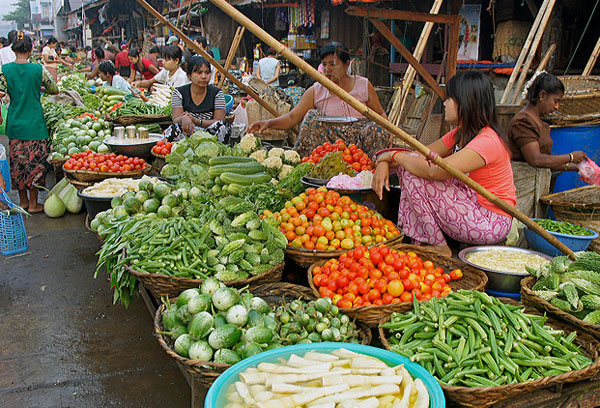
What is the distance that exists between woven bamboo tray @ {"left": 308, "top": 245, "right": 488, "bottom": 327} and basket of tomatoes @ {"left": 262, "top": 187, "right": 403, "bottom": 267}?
0.42 ft

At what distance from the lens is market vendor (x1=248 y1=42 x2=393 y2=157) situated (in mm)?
4773

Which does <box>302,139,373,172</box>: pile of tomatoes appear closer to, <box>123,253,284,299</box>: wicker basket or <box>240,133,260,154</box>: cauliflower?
<box>240,133,260,154</box>: cauliflower

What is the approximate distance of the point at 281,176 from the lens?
A: 4598 mm

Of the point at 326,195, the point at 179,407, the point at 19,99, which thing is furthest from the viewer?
the point at 19,99

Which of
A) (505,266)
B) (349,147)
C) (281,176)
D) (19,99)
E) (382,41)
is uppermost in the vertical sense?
(382,41)

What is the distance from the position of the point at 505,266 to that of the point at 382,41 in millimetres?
8199

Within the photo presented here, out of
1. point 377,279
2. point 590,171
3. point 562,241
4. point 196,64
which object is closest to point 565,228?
point 562,241

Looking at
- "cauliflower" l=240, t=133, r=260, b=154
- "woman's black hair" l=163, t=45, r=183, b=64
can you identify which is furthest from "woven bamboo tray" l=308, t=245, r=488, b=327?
"woman's black hair" l=163, t=45, r=183, b=64

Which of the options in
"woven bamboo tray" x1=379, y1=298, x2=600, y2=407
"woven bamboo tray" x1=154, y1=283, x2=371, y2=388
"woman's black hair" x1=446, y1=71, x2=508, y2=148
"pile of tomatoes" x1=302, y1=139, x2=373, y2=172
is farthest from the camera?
"pile of tomatoes" x1=302, y1=139, x2=373, y2=172

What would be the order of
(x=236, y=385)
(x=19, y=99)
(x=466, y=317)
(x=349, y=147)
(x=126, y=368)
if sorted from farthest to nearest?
(x=19, y=99) → (x=349, y=147) → (x=126, y=368) → (x=466, y=317) → (x=236, y=385)

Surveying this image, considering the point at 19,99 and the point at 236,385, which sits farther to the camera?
the point at 19,99

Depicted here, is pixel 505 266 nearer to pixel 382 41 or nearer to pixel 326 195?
pixel 326 195

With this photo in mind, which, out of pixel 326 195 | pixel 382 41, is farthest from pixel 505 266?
pixel 382 41

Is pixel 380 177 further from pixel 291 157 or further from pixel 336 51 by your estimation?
pixel 336 51
